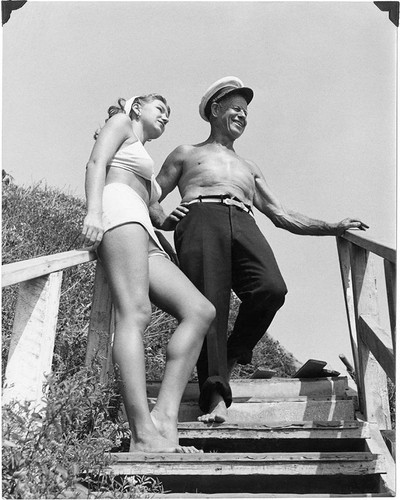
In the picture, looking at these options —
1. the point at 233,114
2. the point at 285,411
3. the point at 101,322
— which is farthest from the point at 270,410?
the point at 233,114

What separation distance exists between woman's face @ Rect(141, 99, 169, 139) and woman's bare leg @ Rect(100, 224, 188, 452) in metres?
0.67

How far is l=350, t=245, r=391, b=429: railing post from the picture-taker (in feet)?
13.0

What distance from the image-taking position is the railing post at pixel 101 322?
366cm

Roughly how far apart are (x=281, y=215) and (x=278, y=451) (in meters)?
1.66

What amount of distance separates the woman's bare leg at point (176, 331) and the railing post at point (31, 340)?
71 cm

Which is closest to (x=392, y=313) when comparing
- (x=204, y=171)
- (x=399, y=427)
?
(x=399, y=427)

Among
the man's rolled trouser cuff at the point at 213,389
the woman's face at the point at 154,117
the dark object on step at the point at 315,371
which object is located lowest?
the man's rolled trouser cuff at the point at 213,389

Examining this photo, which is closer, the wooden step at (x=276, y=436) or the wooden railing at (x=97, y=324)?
the wooden railing at (x=97, y=324)

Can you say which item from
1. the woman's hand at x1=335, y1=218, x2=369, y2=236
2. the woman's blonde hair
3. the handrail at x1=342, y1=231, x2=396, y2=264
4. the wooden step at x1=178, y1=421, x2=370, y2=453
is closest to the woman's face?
the woman's blonde hair

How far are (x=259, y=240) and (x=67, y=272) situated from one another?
3.26 metres

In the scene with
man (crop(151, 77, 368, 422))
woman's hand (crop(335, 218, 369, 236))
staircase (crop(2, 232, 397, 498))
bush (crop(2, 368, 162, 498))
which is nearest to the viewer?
bush (crop(2, 368, 162, 498))

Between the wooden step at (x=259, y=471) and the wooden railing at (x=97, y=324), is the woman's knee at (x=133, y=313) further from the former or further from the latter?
the wooden step at (x=259, y=471)

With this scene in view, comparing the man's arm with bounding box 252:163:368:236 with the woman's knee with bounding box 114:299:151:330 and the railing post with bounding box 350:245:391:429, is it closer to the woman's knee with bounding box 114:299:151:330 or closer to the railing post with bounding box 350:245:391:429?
the railing post with bounding box 350:245:391:429

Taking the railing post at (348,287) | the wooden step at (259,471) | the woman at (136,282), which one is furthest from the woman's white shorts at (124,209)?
the railing post at (348,287)
